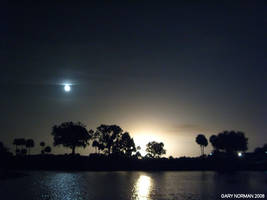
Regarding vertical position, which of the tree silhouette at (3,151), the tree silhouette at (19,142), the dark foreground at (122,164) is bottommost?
the dark foreground at (122,164)

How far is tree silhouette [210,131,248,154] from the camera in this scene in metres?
151

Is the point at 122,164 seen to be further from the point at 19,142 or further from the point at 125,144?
the point at 19,142

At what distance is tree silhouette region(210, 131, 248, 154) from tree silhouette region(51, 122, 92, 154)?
250ft

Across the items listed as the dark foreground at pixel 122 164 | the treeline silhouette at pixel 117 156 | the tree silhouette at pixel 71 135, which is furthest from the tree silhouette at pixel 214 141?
the tree silhouette at pixel 71 135

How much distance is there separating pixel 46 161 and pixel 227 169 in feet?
230

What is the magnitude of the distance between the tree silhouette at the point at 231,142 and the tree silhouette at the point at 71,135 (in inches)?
3005

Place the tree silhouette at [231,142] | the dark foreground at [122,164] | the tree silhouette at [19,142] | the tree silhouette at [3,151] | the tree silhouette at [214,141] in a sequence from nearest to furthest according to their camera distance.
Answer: the dark foreground at [122,164] < the tree silhouette at [3,151] < the tree silhouette at [231,142] < the tree silhouette at [214,141] < the tree silhouette at [19,142]

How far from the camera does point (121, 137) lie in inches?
5443

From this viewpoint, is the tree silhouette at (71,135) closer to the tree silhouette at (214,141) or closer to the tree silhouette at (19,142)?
the tree silhouette at (19,142)

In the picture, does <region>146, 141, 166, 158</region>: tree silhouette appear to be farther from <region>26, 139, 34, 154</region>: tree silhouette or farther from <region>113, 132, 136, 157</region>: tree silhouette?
<region>26, 139, 34, 154</region>: tree silhouette

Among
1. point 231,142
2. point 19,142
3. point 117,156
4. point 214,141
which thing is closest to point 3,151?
point 19,142

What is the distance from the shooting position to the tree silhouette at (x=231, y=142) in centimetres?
15100

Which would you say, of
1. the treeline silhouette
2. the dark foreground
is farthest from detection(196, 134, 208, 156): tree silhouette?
the dark foreground

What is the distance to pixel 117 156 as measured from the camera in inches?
4653
